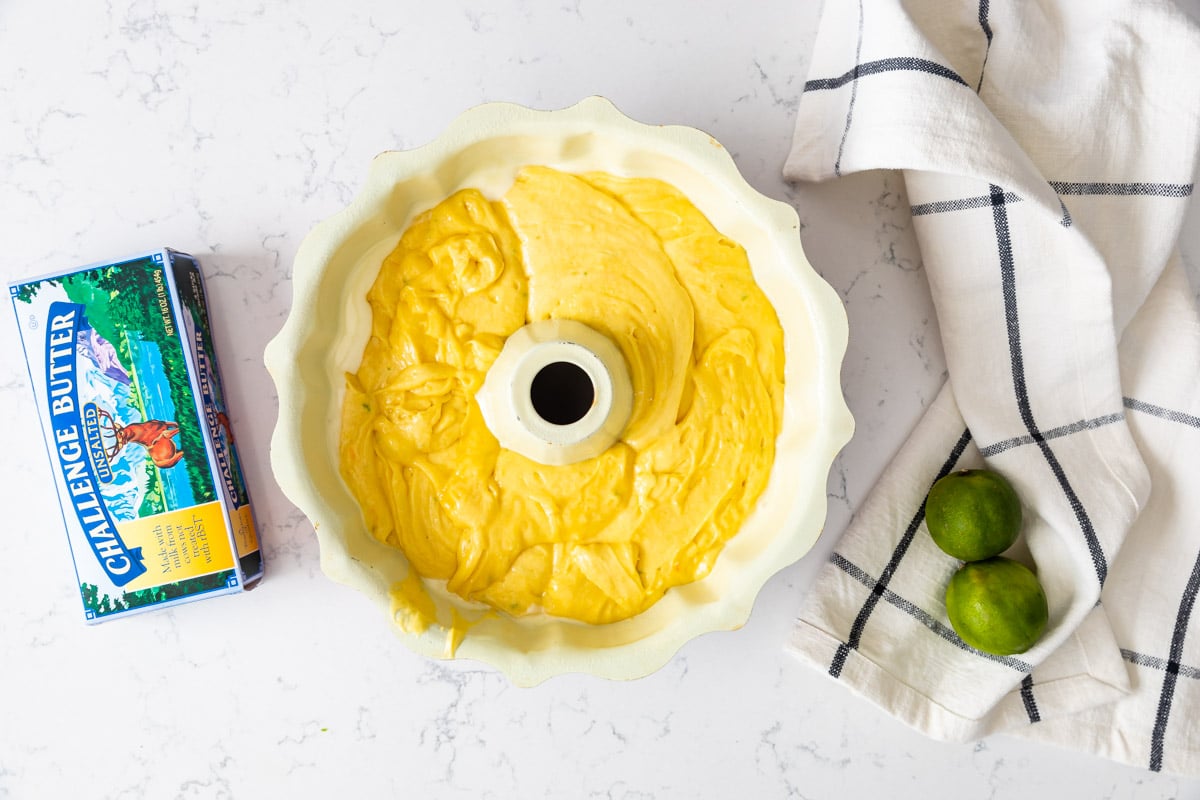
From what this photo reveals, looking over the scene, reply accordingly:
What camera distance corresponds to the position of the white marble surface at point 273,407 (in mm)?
1218

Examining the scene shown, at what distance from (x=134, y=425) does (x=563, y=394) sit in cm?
59

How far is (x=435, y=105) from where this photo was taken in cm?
122

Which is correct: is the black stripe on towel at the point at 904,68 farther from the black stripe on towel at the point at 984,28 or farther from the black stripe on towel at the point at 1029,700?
the black stripe on towel at the point at 1029,700

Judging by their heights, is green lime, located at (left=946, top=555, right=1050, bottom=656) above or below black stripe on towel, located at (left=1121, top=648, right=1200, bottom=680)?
above

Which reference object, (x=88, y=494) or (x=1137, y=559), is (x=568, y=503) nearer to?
(x=88, y=494)

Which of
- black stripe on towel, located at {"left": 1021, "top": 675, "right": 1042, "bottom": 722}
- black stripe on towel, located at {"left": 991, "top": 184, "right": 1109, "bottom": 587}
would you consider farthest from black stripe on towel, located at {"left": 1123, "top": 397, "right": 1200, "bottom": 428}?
black stripe on towel, located at {"left": 1021, "top": 675, "right": 1042, "bottom": 722}

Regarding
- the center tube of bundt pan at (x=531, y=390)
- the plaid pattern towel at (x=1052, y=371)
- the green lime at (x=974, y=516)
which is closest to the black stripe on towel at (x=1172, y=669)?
the plaid pattern towel at (x=1052, y=371)

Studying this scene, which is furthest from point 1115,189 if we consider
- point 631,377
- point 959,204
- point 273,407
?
point 273,407

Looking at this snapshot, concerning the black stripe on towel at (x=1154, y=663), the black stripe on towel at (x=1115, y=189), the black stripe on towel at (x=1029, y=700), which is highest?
the black stripe on towel at (x=1115, y=189)

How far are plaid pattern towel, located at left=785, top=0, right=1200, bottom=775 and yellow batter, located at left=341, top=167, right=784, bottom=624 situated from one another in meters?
0.27

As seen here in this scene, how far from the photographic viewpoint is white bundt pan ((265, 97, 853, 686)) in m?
0.98

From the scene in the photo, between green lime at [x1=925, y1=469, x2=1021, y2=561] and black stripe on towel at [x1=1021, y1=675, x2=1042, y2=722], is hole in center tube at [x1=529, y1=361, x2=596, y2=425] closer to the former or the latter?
green lime at [x1=925, y1=469, x2=1021, y2=561]

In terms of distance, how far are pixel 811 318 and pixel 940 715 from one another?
0.64 metres

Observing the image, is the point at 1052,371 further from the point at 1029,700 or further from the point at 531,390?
the point at 531,390
